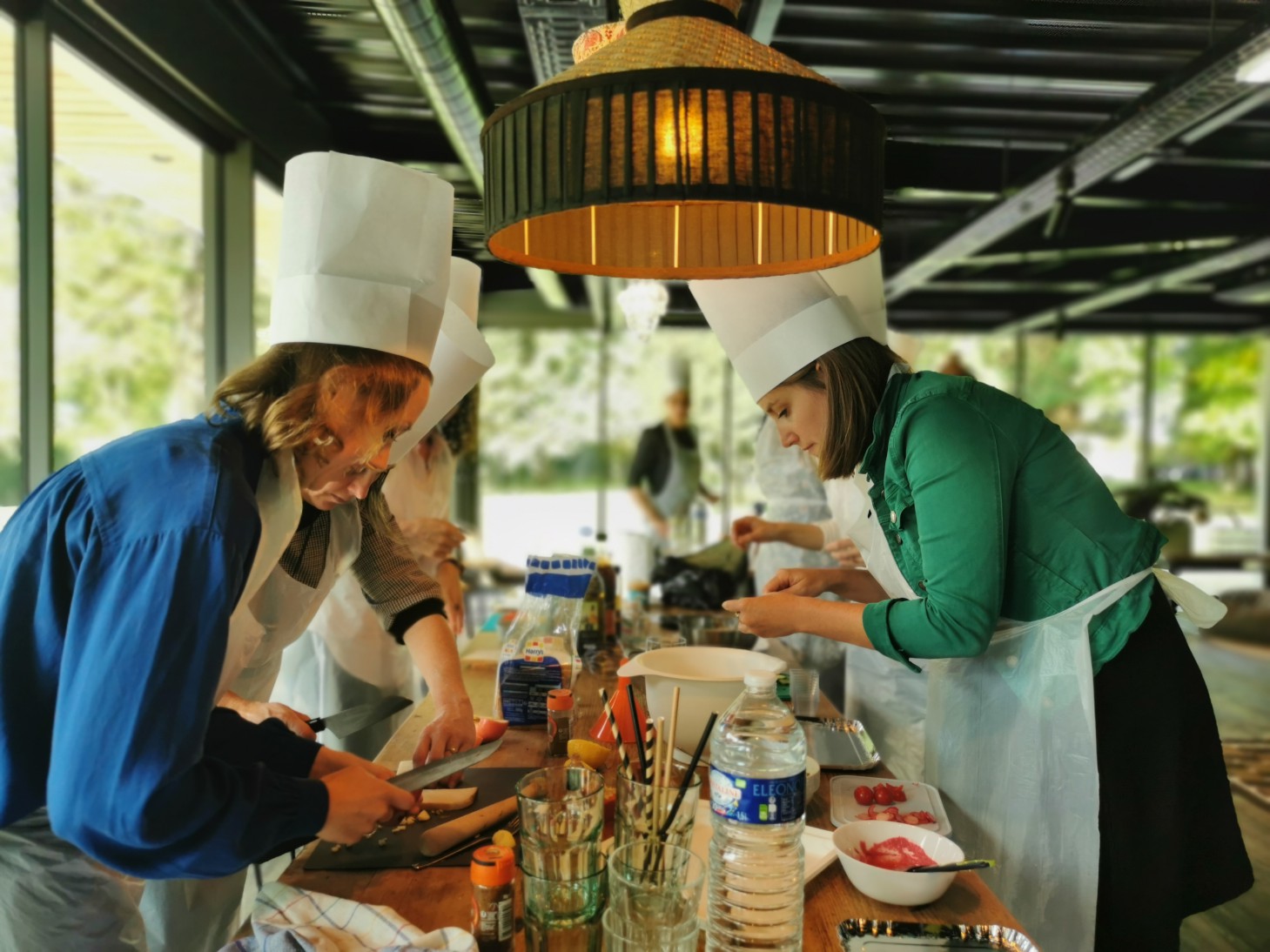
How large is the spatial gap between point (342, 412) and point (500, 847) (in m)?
0.61

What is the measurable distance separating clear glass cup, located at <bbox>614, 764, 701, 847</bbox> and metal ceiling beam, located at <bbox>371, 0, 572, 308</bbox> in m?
1.66

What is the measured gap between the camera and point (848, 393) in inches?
65.7

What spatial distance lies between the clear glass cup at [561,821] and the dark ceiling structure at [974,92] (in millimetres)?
765

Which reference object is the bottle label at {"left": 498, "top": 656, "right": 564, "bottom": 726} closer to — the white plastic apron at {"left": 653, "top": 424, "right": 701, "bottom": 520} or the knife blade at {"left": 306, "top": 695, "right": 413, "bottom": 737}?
the knife blade at {"left": 306, "top": 695, "right": 413, "bottom": 737}

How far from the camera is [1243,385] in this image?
9133mm

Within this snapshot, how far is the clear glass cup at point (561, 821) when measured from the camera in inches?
38.0

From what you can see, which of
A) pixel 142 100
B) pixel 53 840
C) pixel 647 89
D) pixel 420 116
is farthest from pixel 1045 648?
pixel 420 116

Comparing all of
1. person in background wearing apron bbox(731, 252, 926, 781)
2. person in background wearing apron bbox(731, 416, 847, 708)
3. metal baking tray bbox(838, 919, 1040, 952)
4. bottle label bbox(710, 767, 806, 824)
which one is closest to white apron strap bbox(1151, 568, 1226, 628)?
person in background wearing apron bbox(731, 252, 926, 781)

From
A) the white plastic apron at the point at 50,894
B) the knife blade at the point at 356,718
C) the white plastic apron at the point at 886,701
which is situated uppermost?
the knife blade at the point at 356,718

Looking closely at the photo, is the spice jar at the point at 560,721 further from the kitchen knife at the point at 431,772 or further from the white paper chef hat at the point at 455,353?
the white paper chef hat at the point at 455,353

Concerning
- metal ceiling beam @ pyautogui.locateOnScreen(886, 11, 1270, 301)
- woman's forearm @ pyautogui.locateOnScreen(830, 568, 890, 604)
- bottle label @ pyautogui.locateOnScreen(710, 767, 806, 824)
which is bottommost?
bottle label @ pyautogui.locateOnScreen(710, 767, 806, 824)

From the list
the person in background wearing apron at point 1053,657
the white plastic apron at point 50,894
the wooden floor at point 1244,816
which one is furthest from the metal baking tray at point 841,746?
the wooden floor at point 1244,816

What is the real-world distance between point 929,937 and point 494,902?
487 millimetres

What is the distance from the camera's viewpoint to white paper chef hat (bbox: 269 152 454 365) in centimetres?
134
